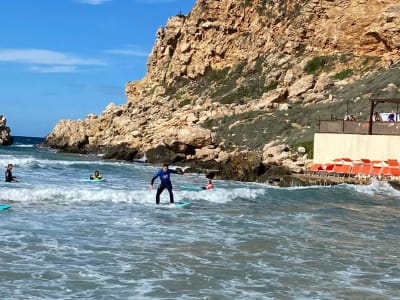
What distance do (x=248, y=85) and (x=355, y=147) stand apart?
40.9 meters

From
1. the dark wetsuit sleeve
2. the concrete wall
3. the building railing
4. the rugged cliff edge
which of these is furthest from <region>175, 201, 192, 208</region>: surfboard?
the building railing

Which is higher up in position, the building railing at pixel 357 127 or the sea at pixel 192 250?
the building railing at pixel 357 127

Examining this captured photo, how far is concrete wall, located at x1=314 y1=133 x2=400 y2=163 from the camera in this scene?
32.0 m

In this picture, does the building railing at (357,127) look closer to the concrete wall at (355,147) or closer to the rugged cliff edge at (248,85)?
the concrete wall at (355,147)

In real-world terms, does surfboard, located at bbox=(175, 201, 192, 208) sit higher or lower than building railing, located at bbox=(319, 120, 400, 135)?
lower

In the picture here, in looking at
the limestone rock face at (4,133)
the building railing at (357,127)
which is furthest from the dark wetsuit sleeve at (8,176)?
the limestone rock face at (4,133)

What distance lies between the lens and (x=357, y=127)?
32.9 meters

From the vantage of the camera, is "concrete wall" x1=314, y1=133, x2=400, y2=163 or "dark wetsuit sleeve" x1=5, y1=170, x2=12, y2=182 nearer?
"dark wetsuit sleeve" x1=5, y1=170, x2=12, y2=182

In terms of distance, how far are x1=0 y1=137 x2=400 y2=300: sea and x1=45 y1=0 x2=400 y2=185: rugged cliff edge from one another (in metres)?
→ 14.0

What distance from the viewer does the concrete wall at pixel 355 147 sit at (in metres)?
32.0

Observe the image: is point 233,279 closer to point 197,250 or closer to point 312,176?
point 197,250

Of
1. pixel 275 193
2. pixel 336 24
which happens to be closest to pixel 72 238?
pixel 275 193

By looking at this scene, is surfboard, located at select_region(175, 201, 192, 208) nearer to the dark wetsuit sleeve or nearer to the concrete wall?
the dark wetsuit sleeve

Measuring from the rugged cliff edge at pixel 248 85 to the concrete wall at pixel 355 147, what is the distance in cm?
241
